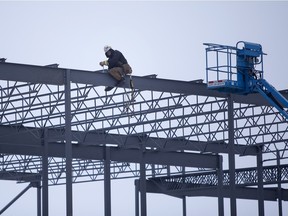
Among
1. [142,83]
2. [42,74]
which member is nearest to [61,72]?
[42,74]

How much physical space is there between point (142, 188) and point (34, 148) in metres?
6.56

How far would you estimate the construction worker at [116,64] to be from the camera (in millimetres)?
38031

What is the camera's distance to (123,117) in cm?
4803

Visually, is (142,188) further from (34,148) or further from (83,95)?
(83,95)

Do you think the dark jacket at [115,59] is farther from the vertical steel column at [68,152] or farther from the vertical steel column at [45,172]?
the vertical steel column at [45,172]

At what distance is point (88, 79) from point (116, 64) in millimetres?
1338

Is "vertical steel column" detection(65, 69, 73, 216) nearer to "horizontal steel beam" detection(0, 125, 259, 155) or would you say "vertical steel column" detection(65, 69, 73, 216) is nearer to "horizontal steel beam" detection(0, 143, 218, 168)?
"horizontal steel beam" detection(0, 125, 259, 155)

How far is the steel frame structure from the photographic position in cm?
4038

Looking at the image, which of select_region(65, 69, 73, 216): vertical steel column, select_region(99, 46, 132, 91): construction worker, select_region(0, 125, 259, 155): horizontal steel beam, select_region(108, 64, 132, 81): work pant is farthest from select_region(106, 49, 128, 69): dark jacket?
select_region(0, 125, 259, 155): horizontal steel beam

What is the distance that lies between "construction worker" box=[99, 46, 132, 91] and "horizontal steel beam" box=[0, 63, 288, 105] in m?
0.33

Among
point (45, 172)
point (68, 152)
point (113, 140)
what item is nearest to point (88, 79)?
point (68, 152)

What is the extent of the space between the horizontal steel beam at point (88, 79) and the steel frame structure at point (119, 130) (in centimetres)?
4

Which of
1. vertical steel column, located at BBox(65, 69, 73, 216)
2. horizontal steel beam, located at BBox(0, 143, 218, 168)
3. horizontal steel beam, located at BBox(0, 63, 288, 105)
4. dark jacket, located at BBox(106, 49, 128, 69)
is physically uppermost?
dark jacket, located at BBox(106, 49, 128, 69)

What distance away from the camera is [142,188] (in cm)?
5156
